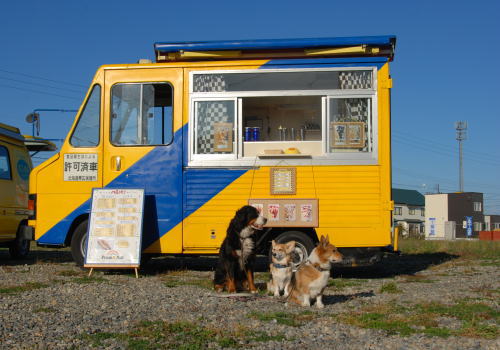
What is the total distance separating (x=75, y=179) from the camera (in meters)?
8.87

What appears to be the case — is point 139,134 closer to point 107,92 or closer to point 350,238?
Result: point 107,92

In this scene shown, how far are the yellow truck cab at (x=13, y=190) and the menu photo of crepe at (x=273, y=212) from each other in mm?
5369

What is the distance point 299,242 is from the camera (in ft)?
27.9

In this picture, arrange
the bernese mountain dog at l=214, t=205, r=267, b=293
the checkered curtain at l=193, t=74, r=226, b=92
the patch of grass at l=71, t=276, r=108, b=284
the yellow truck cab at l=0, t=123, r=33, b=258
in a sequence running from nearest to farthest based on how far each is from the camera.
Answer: the bernese mountain dog at l=214, t=205, r=267, b=293 < the patch of grass at l=71, t=276, r=108, b=284 < the checkered curtain at l=193, t=74, r=226, b=92 < the yellow truck cab at l=0, t=123, r=33, b=258

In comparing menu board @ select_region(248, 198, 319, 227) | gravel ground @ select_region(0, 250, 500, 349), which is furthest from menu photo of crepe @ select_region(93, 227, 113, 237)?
menu board @ select_region(248, 198, 319, 227)

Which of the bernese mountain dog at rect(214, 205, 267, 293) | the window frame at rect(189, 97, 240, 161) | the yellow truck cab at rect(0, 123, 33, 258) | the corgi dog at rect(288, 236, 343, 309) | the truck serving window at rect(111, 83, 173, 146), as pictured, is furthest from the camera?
the yellow truck cab at rect(0, 123, 33, 258)

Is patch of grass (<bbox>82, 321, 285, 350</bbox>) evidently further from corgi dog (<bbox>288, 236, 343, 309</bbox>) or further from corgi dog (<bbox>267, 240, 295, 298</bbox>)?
corgi dog (<bbox>267, 240, 295, 298</bbox>)

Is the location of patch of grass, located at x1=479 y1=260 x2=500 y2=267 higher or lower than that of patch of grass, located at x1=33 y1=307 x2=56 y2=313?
lower

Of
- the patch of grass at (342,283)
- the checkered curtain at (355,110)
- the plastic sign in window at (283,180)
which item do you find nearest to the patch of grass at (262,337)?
the patch of grass at (342,283)

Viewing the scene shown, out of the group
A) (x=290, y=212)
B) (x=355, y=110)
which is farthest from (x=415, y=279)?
(x=355, y=110)

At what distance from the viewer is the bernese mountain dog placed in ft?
23.1

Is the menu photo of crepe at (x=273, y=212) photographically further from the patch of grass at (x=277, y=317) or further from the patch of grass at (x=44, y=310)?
the patch of grass at (x=44, y=310)

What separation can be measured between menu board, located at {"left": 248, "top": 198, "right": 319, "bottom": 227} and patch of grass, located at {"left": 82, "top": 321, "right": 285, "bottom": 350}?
374 cm

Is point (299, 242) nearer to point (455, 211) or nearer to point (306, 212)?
point (306, 212)
